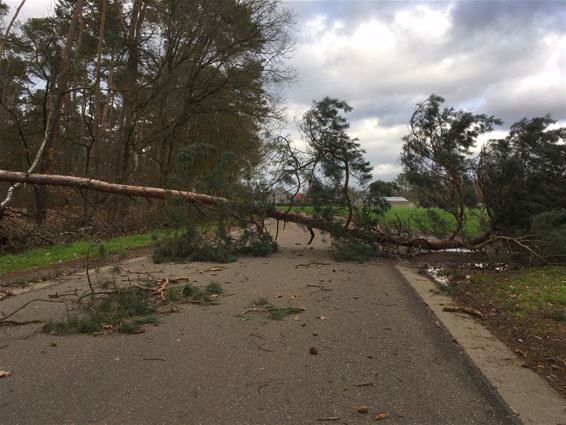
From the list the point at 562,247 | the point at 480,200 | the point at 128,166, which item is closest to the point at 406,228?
the point at 480,200

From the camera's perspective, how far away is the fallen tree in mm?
12570

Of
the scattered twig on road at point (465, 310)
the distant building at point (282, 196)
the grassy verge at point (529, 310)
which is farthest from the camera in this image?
the distant building at point (282, 196)

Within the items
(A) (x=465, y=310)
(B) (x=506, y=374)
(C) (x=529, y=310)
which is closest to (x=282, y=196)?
(A) (x=465, y=310)

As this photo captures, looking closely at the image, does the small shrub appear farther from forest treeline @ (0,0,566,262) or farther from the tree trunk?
the tree trunk

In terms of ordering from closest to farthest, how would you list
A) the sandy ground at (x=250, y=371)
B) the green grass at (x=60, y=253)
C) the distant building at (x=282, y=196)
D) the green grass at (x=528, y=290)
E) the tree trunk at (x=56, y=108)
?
1. the sandy ground at (x=250, y=371)
2. the green grass at (x=528, y=290)
3. the green grass at (x=60, y=253)
4. the distant building at (x=282, y=196)
5. the tree trunk at (x=56, y=108)

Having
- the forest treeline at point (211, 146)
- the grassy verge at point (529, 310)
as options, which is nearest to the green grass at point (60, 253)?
the forest treeline at point (211, 146)

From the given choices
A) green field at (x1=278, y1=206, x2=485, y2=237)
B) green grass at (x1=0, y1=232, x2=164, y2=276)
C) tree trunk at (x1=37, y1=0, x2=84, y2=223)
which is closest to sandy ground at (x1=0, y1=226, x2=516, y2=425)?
green grass at (x1=0, y1=232, x2=164, y2=276)

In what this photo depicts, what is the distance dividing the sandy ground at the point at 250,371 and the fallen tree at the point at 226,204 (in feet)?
18.4

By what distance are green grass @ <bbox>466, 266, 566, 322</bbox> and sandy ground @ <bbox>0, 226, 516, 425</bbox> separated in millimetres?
1543

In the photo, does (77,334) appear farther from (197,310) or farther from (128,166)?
(128,166)

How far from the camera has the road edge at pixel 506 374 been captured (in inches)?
155

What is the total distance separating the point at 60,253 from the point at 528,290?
33.9 ft

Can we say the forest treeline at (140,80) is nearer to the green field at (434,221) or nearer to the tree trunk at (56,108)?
the tree trunk at (56,108)

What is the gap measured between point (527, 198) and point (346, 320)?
8.18 meters
